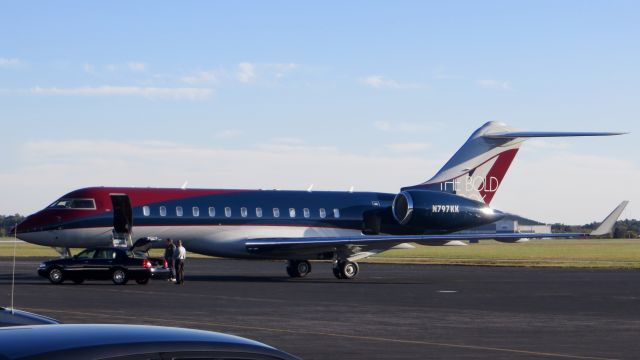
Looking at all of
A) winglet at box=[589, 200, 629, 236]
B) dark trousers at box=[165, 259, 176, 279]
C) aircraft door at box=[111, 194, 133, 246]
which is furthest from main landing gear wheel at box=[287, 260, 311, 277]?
winglet at box=[589, 200, 629, 236]

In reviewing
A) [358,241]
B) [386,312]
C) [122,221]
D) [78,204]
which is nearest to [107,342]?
[386,312]

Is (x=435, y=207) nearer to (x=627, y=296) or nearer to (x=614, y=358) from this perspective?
(x=627, y=296)

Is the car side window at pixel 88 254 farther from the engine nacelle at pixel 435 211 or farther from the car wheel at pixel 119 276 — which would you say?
the engine nacelle at pixel 435 211

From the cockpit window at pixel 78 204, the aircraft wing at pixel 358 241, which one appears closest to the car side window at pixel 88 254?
the cockpit window at pixel 78 204

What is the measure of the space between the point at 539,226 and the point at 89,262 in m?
94.1

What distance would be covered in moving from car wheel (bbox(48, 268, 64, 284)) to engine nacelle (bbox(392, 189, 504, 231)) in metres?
12.7

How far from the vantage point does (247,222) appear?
39688 millimetres

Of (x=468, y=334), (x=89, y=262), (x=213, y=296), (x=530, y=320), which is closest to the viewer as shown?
(x=468, y=334)

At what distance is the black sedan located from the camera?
34.9 metres

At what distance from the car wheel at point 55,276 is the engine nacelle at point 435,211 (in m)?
12.7

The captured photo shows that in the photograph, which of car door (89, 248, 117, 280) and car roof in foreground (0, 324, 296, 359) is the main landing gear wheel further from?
car roof in foreground (0, 324, 296, 359)

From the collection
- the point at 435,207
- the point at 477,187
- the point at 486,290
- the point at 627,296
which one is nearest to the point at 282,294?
the point at 486,290

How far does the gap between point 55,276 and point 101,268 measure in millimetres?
1430

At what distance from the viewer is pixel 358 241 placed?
125 ft
